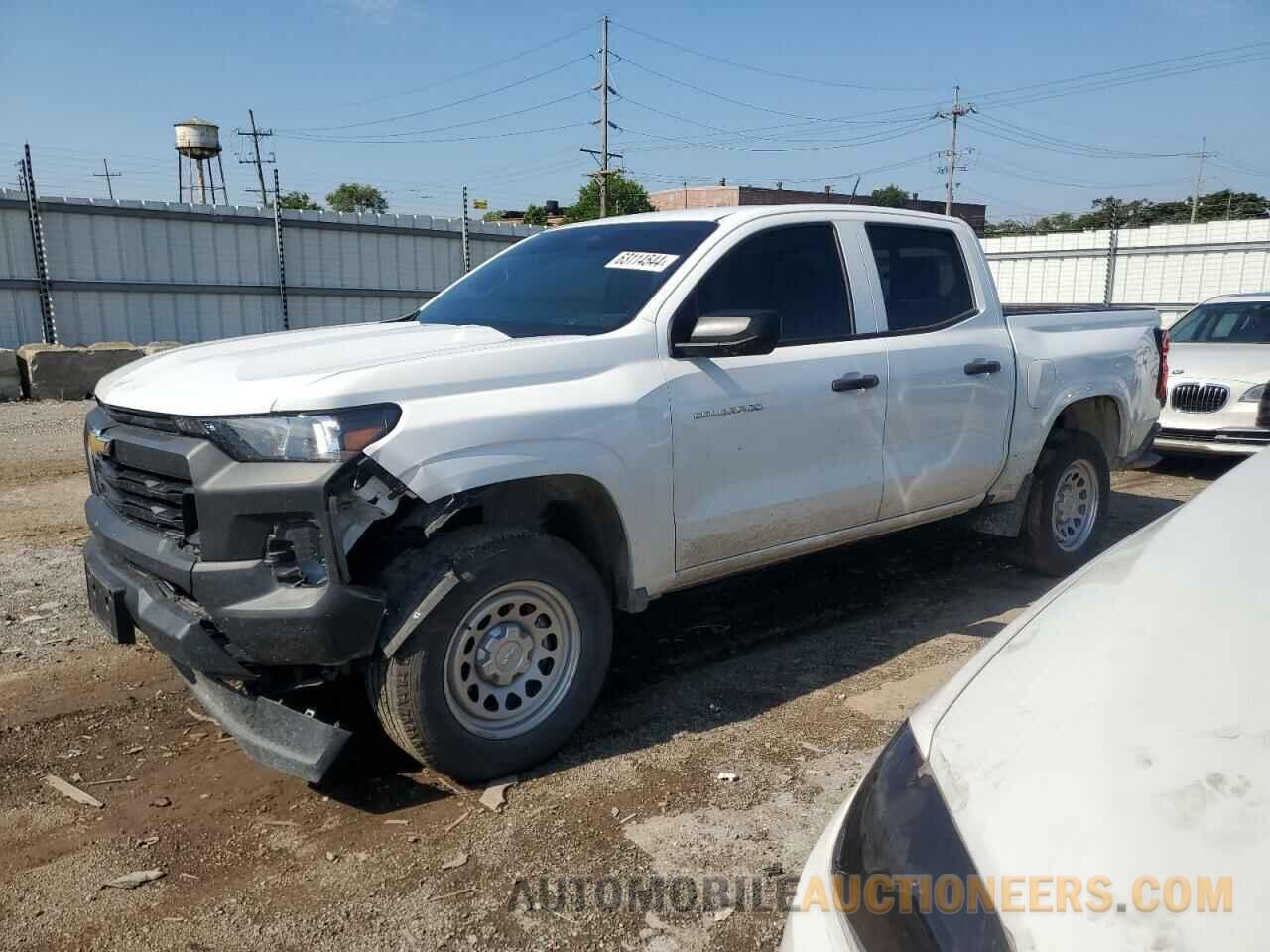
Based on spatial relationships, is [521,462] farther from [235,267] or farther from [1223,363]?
[235,267]

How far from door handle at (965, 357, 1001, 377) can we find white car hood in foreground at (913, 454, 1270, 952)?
10.4 feet

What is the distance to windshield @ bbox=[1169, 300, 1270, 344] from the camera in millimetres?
10047

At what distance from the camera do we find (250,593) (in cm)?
309

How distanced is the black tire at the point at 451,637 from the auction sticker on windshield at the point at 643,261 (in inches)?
50.6

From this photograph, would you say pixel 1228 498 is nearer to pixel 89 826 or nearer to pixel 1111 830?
pixel 1111 830

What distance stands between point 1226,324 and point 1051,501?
6028mm

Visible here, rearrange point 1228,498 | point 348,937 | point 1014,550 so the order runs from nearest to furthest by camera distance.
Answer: point 1228,498, point 348,937, point 1014,550

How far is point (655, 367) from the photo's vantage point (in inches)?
152

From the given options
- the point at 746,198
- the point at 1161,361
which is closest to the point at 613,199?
the point at 746,198

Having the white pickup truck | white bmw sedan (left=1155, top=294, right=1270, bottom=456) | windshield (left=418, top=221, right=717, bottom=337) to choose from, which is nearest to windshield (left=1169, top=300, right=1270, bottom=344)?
white bmw sedan (left=1155, top=294, right=1270, bottom=456)

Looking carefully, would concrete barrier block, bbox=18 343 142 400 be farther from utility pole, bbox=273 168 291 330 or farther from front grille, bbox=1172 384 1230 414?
front grille, bbox=1172 384 1230 414

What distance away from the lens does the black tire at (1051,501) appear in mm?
5836

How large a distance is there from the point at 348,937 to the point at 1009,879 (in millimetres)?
1981

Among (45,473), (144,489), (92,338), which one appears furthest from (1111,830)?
(92,338)
